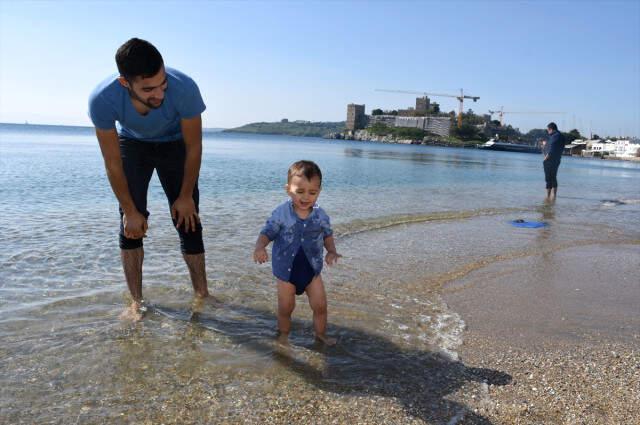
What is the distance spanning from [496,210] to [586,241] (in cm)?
427

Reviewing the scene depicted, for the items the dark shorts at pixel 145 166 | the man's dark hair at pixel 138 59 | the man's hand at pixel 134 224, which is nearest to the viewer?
the man's dark hair at pixel 138 59

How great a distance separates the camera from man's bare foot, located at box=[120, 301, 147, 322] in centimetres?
385

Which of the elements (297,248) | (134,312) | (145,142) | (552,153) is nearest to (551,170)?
(552,153)

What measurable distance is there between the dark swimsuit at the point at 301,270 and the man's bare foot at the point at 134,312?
1.32 metres

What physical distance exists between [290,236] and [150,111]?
4.58 ft

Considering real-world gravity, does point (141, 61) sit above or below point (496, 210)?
above

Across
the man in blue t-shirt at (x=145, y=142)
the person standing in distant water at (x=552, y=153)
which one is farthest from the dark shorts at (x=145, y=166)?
the person standing in distant water at (x=552, y=153)

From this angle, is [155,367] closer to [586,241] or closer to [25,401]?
[25,401]

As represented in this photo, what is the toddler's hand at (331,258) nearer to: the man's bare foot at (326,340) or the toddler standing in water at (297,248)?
the toddler standing in water at (297,248)

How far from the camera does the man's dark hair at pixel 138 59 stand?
3.17 metres

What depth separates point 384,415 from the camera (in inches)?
101

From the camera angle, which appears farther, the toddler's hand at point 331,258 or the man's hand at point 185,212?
the man's hand at point 185,212

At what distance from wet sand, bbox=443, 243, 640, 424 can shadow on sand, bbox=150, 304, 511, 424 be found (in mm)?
136

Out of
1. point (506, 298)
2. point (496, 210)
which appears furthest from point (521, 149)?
point (506, 298)
